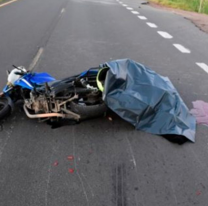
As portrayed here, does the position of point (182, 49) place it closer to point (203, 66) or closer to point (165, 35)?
point (203, 66)

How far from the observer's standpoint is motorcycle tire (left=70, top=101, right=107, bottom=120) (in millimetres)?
3873

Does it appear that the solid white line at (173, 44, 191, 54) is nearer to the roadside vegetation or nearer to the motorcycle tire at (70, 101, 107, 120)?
the motorcycle tire at (70, 101, 107, 120)

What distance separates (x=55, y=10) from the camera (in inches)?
575

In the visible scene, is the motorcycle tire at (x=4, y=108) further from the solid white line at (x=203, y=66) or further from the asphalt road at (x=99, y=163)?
the solid white line at (x=203, y=66)

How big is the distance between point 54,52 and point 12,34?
2.42 metres

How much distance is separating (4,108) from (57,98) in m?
0.73

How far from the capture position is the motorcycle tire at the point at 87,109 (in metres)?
3.87

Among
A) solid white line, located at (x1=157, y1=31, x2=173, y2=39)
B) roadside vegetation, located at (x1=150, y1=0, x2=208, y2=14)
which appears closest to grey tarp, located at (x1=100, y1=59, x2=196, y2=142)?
solid white line, located at (x1=157, y1=31, x2=173, y2=39)

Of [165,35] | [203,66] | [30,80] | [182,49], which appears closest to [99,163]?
[30,80]

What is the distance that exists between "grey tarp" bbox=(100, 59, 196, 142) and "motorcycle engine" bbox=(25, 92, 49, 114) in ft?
2.46

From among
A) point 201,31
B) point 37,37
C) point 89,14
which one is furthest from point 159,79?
point 89,14

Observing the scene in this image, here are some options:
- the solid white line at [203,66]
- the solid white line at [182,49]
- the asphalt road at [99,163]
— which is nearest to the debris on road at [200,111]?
the asphalt road at [99,163]

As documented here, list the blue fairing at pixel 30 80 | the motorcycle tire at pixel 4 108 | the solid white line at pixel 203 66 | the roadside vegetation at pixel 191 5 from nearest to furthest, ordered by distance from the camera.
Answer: the motorcycle tire at pixel 4 108 < the blue fairing at pixel 30 80 < the solid white line at pixel 203 66 < the roadside vegetation at pixel 191 5

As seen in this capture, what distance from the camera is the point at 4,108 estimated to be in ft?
13.1
